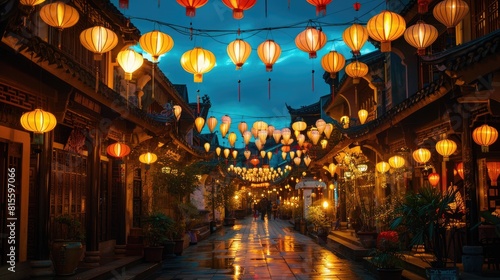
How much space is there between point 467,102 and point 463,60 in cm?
177

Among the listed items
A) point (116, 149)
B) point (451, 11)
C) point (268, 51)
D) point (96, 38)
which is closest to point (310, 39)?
point (268, 51)

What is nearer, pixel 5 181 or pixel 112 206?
pixel 5 181

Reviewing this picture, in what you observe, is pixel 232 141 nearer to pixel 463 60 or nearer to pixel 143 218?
pixel 143 218

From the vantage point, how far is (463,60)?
35.1 ft

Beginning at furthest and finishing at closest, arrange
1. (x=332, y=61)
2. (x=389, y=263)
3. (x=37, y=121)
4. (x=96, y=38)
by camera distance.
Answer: (x=332, y=61) < (x=96, y=38) < (x=389, y=263) < (x=37, y=121)

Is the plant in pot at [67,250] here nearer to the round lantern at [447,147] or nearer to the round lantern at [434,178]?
the round lantern at [447,147]

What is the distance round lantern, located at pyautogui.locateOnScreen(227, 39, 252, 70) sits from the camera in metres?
14.1

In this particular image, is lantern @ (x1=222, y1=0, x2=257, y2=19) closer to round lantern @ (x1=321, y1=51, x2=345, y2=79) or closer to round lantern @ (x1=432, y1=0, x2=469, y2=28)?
round lantern @ (x1=432, y1=0, x2=469, y2=28)

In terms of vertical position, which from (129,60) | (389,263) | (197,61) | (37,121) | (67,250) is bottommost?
(389,263)

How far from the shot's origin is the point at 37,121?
11.1m

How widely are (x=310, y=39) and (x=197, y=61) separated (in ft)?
8.92

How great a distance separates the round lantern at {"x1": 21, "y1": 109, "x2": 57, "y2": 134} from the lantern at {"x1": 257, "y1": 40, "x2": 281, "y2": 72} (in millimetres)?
5209

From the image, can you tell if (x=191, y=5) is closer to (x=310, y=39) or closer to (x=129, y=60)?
(x=310, y=39)

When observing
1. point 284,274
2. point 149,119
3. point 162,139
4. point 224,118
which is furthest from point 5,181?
point 224,118
